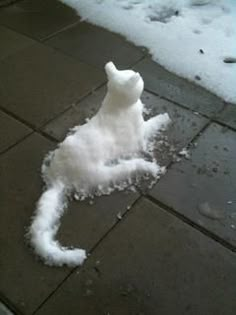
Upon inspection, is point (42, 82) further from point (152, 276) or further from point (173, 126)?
point (152, 276)

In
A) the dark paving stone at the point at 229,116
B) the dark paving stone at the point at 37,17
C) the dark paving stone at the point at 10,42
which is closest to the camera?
the dark paving stone at the point at 229,116

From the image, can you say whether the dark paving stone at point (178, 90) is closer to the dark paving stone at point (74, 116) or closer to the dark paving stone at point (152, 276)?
the dark paving stone at point (74, 116)

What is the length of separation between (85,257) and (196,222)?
421 millimetres

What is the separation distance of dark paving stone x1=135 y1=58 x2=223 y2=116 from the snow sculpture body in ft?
1.42

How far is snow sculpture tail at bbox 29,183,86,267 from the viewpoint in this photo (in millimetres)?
1355

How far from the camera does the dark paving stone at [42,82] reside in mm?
1980

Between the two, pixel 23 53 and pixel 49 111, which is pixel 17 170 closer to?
pixel 49 111

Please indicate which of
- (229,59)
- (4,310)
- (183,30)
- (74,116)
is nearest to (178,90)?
(229,59)

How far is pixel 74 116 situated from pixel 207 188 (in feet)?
2.29

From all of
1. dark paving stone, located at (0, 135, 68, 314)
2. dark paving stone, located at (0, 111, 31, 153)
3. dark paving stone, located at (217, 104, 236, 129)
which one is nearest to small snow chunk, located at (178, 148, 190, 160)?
dark paving stone, located at (217, 104, 236, 129)

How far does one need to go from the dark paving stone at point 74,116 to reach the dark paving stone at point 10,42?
650 mm

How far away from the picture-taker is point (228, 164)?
173 centimetres

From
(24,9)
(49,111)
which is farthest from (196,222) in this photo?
(24,9)

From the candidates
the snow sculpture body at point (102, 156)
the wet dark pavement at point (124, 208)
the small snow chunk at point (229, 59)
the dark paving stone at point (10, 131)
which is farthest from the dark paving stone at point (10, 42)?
the small snow chunk at point (229, 59)
